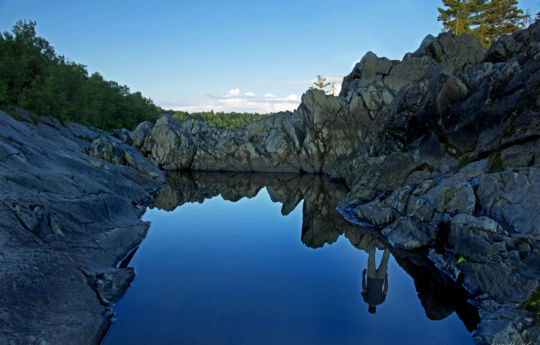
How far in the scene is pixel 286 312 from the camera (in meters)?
9.85

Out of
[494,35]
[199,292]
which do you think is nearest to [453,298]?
[199,292]

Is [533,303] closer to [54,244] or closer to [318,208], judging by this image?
[54,244]

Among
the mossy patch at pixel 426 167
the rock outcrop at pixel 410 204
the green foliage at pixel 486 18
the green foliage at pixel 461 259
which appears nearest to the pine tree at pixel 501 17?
the green foliage at pixel 486 18

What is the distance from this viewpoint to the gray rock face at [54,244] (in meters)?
7.94

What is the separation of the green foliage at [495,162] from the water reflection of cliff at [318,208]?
6350 mm

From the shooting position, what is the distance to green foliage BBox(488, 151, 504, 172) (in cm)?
1614

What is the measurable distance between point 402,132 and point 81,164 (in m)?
25.3

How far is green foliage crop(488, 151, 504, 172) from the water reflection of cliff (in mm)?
6350

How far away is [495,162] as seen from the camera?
16.5 meters

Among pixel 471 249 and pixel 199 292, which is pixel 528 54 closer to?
pixel 471 249

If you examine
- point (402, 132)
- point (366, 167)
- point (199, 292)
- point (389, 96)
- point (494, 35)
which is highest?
point (494, 35)

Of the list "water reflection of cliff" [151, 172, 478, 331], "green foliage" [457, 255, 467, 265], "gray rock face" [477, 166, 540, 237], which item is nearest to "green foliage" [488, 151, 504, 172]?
"gray rock face" [477, 166, 540, 237]

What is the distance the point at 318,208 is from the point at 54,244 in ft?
62.9

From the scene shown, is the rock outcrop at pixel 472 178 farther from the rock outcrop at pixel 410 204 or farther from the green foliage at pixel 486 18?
the green foliage at pixel 486 18
